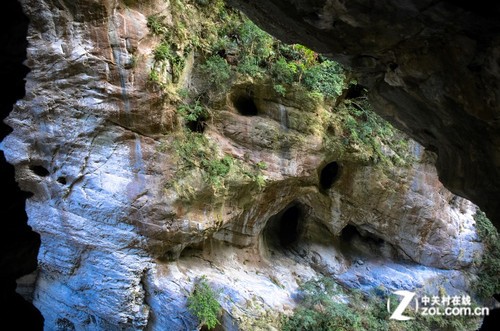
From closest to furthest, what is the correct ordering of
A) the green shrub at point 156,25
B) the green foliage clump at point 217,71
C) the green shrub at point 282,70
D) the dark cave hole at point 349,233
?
the green shrub at point 156,25, the green foliage clump at point 217,71, the green shrub at point 282,70, the dark cave hole at point 349,233

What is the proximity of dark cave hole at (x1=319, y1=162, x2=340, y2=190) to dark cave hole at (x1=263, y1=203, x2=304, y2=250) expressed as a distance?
1.19 meters

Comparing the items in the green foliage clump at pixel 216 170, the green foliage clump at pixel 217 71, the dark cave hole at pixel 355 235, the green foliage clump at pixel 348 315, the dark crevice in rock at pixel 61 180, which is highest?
the green foliage clump at pixel 217 71

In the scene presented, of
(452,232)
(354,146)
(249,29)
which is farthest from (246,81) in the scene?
(452,232)

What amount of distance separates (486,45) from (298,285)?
7.88 m

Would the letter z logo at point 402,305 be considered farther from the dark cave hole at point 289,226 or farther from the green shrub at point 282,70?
the green shrub at point 282,70

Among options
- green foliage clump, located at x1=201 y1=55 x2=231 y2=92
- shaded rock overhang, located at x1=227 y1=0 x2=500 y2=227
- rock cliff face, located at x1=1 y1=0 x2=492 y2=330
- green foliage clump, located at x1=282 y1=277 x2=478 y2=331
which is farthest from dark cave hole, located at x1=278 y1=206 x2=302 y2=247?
shaded rock overhang, located at x1=227 y1=0 x2=500 y2=227

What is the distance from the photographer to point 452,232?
10.9 meters

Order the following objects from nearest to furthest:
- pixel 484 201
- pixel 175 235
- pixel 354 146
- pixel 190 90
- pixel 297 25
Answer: pixel 297 25, pixel 484 201, pixel 175 235, pixel 190 90, pixel 354 146

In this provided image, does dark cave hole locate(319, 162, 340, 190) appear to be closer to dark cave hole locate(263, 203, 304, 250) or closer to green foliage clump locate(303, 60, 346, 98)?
dark cave hole locate(263, 203, 304, 250)

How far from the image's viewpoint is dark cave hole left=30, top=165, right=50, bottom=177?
6.72 m

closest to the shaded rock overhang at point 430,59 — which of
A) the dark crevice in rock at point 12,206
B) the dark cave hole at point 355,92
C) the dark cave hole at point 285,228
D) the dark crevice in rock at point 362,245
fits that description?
the dark crevice in rock at point 12,206

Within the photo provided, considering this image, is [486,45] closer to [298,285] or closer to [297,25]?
[297,25]

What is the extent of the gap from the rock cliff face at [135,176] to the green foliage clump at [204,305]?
274 mm

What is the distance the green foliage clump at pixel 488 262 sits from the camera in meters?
10.7
